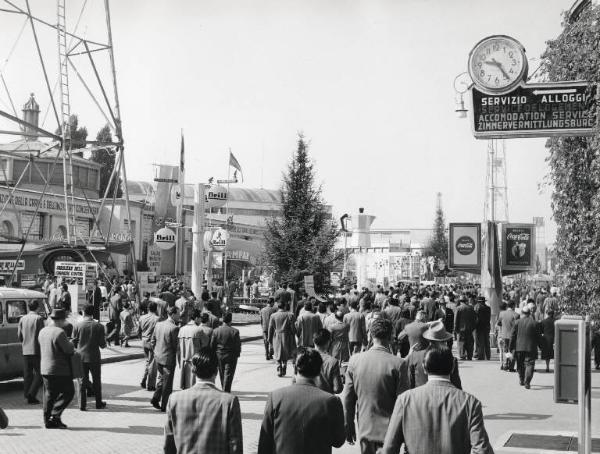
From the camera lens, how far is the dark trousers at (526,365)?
629 inches

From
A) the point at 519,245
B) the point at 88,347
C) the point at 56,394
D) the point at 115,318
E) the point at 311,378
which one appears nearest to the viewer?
the point at 311,378

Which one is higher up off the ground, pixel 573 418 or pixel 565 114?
pixel 565 114

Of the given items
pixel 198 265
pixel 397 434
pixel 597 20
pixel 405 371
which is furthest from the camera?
pixel 198 265

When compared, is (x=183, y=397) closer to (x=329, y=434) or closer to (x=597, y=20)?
(x=329, y=434)

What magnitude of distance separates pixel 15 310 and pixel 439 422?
10.8 metres

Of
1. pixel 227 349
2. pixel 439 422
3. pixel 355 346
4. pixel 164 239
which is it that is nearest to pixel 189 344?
pixel 227 349

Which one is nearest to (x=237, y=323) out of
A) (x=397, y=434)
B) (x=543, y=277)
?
(x=397, y=434)

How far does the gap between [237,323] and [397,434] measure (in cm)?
2753

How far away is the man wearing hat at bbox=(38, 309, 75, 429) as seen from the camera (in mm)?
10992

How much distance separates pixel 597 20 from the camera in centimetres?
984

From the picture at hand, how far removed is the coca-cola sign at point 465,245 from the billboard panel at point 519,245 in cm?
134

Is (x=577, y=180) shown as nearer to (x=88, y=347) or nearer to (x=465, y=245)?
(x=88, y=347)

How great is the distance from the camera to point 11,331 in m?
13.7

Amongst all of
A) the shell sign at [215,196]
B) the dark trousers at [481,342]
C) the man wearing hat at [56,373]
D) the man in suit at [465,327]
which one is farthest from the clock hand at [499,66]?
the shell sign at [215,196]
